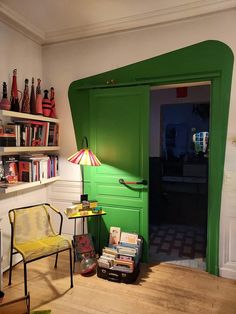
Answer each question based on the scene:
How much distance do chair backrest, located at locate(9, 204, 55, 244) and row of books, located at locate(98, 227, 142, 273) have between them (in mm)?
706

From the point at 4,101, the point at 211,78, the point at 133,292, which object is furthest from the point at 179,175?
the point at 4,101

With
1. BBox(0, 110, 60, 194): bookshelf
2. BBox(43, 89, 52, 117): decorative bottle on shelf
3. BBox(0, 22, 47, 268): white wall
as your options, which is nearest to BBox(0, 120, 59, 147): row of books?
BBox(0, 110, 60, 194): bookshelf

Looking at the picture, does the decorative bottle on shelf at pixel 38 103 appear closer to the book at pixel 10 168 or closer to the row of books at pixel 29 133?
the row of books at pixel 29 133

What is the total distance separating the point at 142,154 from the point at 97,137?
61 centimetres

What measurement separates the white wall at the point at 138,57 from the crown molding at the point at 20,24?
0.21 m

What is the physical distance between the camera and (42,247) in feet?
7.84

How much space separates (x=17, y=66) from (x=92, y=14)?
1.06 meters

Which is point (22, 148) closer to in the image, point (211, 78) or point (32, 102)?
point (32, 102)

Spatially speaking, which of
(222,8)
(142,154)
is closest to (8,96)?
(142,154)

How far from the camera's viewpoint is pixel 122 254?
2.60 m

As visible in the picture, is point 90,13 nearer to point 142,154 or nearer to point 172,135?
point 142,154

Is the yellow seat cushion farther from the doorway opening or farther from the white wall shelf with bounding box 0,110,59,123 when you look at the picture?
the white wall shelf with bounding box 0,110,59,123

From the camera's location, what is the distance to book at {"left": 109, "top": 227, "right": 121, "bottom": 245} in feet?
9.46

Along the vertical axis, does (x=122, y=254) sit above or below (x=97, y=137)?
below
